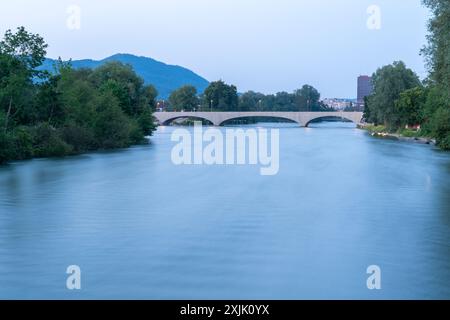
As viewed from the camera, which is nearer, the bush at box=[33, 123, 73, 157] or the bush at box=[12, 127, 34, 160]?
the bush at box=[12, 127, 34, 160]

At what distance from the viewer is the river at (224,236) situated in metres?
12.0

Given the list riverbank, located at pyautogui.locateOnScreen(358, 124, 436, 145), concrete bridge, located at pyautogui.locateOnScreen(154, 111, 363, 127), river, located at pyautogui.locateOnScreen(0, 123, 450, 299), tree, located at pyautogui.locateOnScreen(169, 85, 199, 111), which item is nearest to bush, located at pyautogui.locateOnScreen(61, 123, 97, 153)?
river, located at pyautogui.locateOnScreen(0, 123, 450, 299)

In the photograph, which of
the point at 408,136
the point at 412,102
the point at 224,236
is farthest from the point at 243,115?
the point at 224,236

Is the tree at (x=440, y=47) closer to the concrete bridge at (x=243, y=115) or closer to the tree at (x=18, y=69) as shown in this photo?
the tree at (x=18, y=69)

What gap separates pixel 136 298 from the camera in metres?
11.1

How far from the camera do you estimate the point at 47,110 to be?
51906mm

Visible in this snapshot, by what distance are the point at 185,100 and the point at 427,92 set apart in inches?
4413

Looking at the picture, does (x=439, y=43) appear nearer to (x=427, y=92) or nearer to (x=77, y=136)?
(x=77, y=136)

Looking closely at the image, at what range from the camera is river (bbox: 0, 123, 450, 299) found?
39.4ft

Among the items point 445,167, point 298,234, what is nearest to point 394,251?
point 298,234

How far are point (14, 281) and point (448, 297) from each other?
25.4 feet

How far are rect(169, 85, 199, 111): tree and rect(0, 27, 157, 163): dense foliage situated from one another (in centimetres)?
11398

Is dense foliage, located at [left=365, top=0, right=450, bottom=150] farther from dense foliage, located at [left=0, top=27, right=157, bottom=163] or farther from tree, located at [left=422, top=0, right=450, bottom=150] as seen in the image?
dense foliage, located at [left=0, top=27, right=157, bottom=163]

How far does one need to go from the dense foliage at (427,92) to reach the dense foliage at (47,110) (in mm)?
26101
